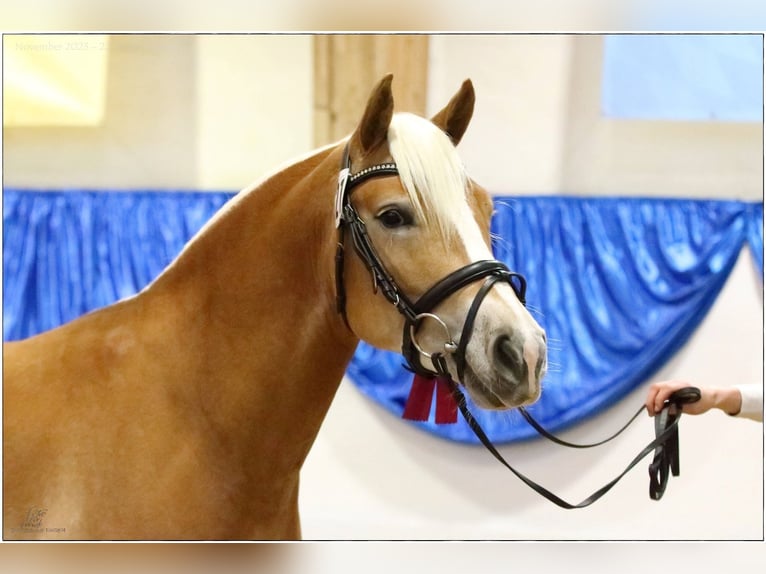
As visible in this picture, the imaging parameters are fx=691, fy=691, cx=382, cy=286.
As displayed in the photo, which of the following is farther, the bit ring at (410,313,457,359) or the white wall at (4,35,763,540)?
the white wall at (4,35,763,540)

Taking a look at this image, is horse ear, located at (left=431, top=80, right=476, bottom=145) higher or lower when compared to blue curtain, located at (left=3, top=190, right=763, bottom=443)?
higher

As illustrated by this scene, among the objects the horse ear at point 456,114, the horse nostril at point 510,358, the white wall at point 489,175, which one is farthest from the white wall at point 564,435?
the horse nostril at point 510,358

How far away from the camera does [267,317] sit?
1.31m

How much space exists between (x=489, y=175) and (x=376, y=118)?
0.69m

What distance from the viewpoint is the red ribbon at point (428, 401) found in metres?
1.41

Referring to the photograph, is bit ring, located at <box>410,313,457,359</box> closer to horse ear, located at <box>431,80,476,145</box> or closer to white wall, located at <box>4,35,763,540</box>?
horse ear, located at <box>431,80,476,145</box>

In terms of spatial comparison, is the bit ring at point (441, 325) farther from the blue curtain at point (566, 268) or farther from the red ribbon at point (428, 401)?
the blue curtain at point (566, 268)

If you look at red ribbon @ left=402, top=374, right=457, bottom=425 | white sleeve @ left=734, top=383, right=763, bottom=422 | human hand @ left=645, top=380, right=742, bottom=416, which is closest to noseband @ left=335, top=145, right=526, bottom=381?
red ribbon @ left=402, top=374, right=457, bottom=425

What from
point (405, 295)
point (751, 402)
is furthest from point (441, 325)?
point (751, 402)

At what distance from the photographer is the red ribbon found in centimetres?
141

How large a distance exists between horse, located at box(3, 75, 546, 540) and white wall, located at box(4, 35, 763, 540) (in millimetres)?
483

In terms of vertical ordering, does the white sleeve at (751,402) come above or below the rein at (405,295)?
below

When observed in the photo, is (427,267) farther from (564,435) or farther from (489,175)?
(564,435)
